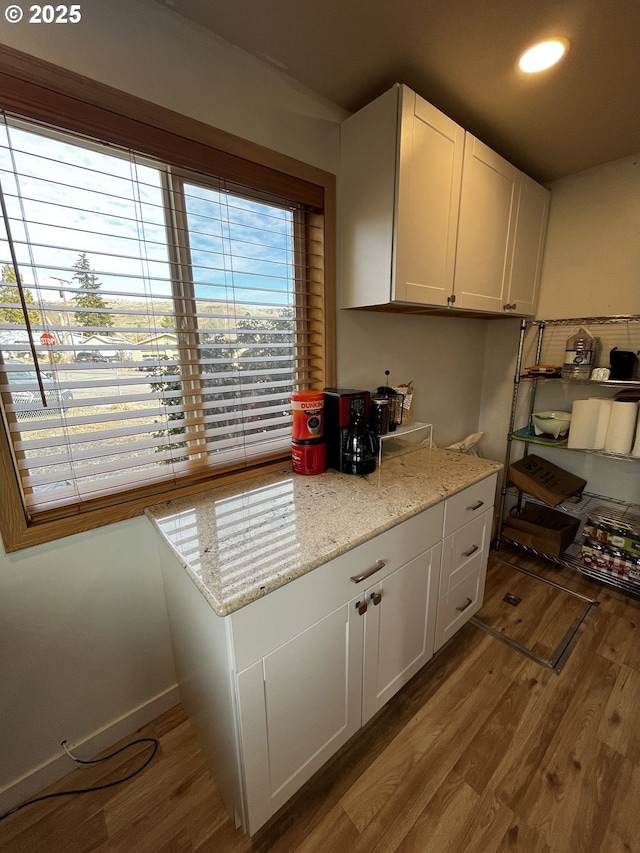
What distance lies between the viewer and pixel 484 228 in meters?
1.59

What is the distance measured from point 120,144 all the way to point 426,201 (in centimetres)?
105

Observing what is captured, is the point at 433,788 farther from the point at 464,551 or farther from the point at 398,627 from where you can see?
the point at 464,551

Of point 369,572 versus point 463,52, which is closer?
point 369,572

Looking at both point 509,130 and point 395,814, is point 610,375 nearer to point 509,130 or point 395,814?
point 509,130

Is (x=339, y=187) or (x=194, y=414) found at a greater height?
(x=339, y=187)

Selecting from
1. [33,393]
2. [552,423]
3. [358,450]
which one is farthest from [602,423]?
[33,393]

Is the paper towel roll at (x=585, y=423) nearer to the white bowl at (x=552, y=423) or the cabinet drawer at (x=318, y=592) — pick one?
the white bowl at (x=552, y=423)

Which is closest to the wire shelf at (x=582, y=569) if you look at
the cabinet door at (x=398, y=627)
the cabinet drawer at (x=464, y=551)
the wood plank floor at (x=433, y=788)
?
the wood plank floor at (x=433, y=788)

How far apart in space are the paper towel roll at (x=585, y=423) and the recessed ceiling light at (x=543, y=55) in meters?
1.46

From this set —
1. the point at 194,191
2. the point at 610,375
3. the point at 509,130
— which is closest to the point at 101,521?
the point at 194,191

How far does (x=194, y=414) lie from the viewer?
4.16 ft

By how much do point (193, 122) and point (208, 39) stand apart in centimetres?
27

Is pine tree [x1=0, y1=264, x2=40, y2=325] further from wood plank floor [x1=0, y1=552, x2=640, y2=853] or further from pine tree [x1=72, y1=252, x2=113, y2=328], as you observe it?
wood plank floor [x1=0, y1=552, x2=640, y2=853]

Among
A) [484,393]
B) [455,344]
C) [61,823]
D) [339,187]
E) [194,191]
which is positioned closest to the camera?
[61,823]
